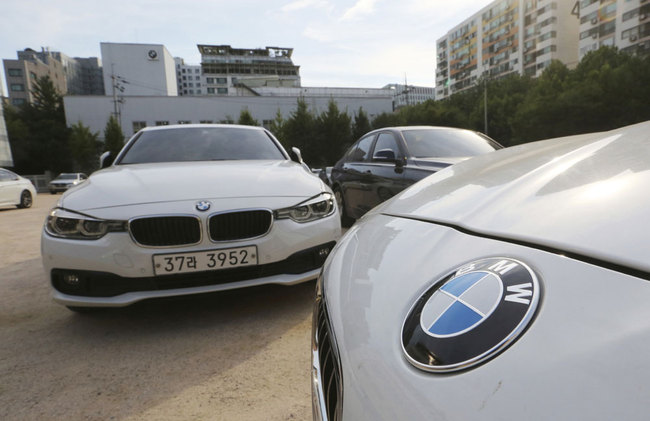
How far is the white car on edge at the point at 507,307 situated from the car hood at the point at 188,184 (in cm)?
152

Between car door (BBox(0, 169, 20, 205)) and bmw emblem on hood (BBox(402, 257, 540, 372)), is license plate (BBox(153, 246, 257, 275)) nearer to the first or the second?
bmw emblem on hood (BBox(402, 257, 540, 372))

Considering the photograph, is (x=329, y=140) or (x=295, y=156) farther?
(x=329, y=140)

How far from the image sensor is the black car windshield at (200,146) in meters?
3.17

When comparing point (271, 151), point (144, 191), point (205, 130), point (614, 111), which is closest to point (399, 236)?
point (144, 191)

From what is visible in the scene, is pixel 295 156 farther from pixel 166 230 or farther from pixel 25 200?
pixel 25 200

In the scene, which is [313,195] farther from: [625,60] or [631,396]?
[625,60]

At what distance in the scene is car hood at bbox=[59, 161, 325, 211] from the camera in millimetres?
2148

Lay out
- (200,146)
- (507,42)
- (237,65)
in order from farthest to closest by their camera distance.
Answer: (237,65)
(507,42)
(200,146)

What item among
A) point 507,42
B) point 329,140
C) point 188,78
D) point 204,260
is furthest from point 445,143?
point 188,78

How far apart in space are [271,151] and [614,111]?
30.8 m

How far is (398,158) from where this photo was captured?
4.12 metres

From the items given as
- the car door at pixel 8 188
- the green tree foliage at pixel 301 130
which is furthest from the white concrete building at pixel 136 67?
the car door at pixel 8 188

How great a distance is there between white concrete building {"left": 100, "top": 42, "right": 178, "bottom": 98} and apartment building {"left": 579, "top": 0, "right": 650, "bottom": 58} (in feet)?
186

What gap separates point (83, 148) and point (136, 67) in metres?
28.1
